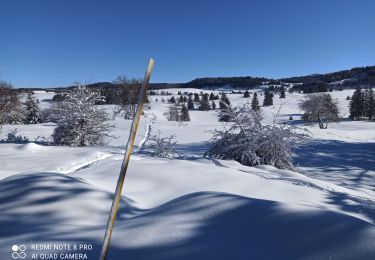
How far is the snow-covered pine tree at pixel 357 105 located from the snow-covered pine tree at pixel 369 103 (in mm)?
810

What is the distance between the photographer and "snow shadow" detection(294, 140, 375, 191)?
25.7ft

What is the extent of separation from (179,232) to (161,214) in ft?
1.26

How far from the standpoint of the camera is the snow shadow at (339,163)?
7840 mm

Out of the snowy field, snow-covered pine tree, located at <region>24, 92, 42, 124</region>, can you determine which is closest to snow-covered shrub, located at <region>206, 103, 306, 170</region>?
the snowy field

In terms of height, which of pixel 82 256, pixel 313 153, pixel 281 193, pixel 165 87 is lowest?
pixel 313 153

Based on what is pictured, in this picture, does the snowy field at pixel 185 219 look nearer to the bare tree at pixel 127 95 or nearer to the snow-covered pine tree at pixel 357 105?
the bare tree at pixel 127 95

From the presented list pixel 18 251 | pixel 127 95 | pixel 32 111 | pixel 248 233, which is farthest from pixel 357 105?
pixel 18 251

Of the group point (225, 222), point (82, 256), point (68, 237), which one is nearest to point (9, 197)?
point (68, 237)

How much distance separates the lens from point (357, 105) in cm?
6141

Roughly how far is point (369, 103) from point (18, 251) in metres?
70.4

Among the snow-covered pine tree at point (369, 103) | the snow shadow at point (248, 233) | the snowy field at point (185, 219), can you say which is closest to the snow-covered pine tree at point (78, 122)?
the snowy field at point (185, 219)

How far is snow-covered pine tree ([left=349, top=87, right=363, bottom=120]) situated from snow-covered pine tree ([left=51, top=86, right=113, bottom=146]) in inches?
2388

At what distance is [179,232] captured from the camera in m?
1.96

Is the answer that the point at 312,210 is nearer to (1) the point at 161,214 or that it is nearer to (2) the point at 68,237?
(1) the point at 161,214
